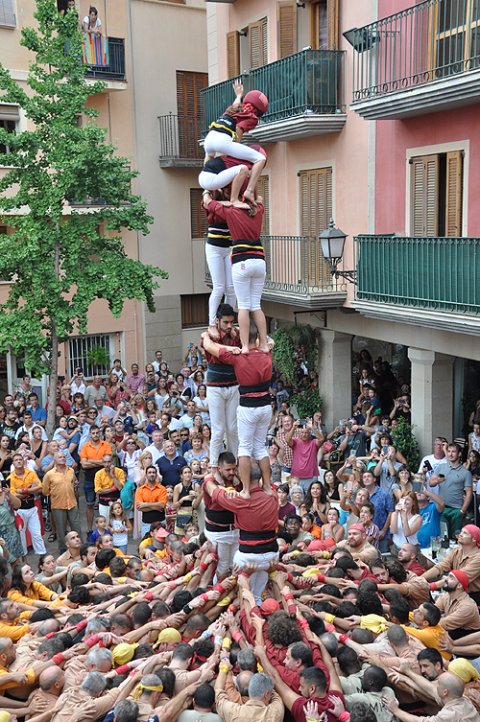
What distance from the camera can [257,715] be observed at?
6.11 metres

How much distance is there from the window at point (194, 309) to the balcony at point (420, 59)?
9.92 m

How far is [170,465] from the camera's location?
1245 cm

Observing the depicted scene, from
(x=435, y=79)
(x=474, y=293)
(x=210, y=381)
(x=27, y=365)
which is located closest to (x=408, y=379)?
(x=474, y=293)

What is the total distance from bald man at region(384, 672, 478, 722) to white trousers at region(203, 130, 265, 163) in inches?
186

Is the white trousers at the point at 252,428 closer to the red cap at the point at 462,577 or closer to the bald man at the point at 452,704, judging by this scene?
the red cap at the point at 462,577

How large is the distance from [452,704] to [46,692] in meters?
3.15

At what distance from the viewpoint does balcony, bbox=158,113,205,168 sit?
22922mm

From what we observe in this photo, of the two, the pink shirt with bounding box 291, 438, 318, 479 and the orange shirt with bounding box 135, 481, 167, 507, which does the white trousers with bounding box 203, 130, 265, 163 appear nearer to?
the orange shirt with bounding box 135, 481, 167, 507

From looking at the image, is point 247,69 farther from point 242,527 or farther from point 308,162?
point 242,527

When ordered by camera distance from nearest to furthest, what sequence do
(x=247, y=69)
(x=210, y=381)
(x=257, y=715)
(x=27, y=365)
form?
(x=257, y=715)
(x=210, y=381)
(x=27, y=365)
(x=247, y=69)

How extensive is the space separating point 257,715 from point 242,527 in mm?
2095

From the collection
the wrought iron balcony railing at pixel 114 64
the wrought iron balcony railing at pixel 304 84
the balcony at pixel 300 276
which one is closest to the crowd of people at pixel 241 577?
the balcony at pixel 300 276

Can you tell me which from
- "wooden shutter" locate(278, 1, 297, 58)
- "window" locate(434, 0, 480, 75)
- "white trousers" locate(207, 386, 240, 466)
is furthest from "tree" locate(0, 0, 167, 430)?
"white trousers" locate(207, 386, 240, 466)

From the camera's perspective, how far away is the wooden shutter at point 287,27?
17.7 metres
